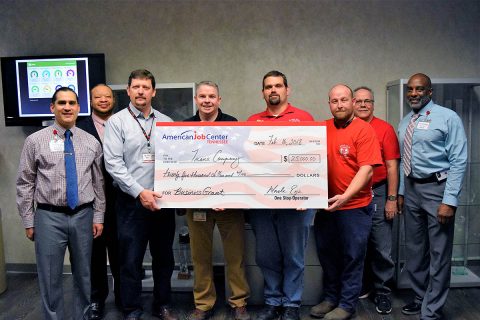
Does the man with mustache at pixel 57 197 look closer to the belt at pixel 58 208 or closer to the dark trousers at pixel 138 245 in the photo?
the belt at pixel 58 208

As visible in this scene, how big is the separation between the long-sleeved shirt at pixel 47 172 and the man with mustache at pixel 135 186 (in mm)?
163

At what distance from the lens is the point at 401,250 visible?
3.22m

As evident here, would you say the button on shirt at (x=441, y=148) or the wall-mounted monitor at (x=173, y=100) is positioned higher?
the wall-mounted monitor at (x=173, y=100)

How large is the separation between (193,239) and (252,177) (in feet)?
1.82

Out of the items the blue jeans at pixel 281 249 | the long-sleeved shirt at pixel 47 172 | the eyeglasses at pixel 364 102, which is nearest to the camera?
the long-sleeved shirt at pixel 47 172

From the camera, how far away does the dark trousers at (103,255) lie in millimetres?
2674

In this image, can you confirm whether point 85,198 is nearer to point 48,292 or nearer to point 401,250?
point 48,292

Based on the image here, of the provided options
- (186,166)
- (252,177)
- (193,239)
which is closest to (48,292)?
(193,239)

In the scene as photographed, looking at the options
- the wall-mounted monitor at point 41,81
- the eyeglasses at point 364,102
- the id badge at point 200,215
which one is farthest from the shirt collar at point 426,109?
the wall-mounted monitor at point 41,81

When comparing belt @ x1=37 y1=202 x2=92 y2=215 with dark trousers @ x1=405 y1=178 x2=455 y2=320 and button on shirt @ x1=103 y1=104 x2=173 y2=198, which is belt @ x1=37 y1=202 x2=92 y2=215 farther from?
dark trousers @ x1=405 y1=178 x2=455 y2=320

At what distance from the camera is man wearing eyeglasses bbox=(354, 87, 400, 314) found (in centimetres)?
269

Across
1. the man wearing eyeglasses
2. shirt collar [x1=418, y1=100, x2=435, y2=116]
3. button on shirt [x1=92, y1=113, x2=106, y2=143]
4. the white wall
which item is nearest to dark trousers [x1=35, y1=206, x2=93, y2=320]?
button on shirt [x1=92, y1=113, x2=106, y2=143]

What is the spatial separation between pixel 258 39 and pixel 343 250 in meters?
1.77

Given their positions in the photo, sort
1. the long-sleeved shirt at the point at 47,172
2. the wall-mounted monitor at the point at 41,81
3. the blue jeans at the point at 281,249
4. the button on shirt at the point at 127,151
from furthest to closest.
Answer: the wall-mounted monitor at the point at 41,81 → the blue jeans at the point at 281,249 → the button on shirt at the point at 127,151 → the long-sleeved shirt at the point at 47,172
